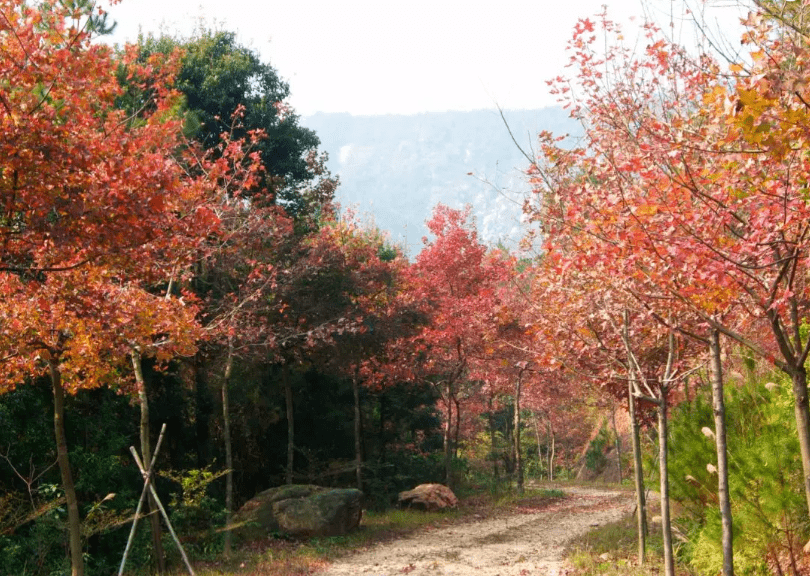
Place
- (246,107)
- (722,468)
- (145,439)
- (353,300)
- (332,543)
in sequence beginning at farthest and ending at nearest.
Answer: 1. (246,107)
2. (353,300)
3. (332,543)
4. (145,439)
5. (722,468)

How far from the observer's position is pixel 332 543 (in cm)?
1255

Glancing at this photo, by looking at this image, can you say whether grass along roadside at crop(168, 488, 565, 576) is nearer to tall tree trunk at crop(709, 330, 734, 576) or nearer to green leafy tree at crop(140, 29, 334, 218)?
tall tree trunk at crop(709, 330, 734, 576)

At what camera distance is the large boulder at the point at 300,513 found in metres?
12.8

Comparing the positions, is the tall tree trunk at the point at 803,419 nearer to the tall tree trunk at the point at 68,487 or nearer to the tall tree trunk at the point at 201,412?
the tall tree trunk at the point at 68,487

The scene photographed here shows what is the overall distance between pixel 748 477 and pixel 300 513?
8.45 meters

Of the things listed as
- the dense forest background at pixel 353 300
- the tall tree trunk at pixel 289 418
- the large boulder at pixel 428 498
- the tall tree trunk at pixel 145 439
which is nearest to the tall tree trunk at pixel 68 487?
the dense forest background at pixel 353 300

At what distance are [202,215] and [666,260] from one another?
387 centimetres

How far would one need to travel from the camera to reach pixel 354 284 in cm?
1591

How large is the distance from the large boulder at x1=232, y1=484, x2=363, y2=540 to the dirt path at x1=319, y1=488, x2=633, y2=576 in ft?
3.35

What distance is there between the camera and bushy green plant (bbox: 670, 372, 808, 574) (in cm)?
665

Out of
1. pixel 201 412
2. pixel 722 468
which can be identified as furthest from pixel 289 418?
pixel 722 468

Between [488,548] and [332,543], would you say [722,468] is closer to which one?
[488,548]

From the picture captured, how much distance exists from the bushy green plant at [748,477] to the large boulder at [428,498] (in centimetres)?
871

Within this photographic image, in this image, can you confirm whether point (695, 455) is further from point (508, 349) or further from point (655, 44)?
point (508, 349)
